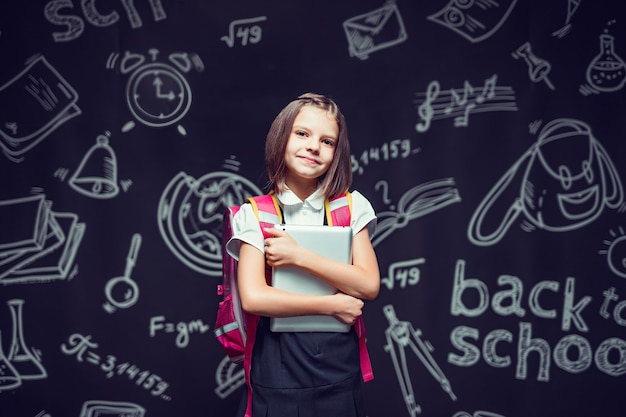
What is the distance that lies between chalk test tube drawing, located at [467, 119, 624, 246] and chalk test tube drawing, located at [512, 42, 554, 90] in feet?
0.70

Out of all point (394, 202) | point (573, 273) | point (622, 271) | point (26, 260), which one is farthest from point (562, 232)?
point (26, 260)

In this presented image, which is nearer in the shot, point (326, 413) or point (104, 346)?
point (326, 413)

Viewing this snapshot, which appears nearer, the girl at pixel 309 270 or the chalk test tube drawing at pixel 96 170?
the girl at pixel 309 270

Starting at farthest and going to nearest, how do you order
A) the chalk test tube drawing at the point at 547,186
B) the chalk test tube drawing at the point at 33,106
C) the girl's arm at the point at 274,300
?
the chalk test tube drawing at the point at 547,186 → the chalk test tube drawing at the point at 33,106 → the girl's arm at the point at 274,300

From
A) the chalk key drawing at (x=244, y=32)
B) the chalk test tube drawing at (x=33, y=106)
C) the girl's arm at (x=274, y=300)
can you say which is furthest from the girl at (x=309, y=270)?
the chalk test tube drawing at (x=33, y=106)

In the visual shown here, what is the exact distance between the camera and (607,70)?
2.21 metres

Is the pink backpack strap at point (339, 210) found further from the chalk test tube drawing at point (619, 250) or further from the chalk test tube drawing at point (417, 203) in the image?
the chalk test tube drawing at point (619, 250)

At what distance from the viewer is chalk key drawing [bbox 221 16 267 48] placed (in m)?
2.12

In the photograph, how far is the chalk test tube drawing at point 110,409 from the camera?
2131 millimetres

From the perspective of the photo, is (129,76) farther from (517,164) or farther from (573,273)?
(573,273)

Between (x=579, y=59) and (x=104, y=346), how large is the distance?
2425 millimetres

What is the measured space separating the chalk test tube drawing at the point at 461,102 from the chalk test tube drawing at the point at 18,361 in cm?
190

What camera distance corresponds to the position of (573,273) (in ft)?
7.27

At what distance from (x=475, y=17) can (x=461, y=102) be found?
38 centimetres
